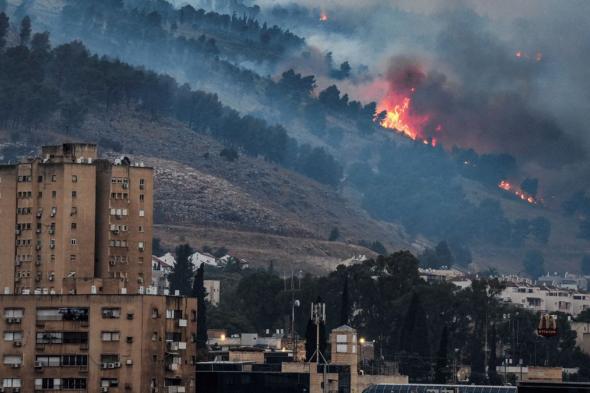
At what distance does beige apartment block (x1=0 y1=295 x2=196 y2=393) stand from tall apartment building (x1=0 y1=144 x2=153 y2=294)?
17.8 metres

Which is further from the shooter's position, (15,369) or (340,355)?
(340,355)

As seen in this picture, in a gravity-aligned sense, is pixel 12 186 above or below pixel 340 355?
above

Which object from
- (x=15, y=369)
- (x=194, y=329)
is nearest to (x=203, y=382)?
(x=194, y=329)

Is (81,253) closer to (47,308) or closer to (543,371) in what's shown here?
(47,308)

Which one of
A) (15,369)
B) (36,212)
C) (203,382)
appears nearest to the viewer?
(15,369)

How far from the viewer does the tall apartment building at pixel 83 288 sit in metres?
164

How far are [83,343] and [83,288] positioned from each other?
8.91 m

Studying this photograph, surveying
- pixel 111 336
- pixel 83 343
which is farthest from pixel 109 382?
pixel 83 343

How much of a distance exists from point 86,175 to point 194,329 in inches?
871

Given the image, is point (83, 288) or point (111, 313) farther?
point (83, 288)

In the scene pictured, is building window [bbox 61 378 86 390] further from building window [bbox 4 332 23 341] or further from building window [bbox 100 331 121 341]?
building window [bbox 4 332 23 341]

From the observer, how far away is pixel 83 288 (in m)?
173

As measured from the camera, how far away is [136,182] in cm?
19212

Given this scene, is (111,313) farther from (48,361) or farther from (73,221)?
(73,221)
